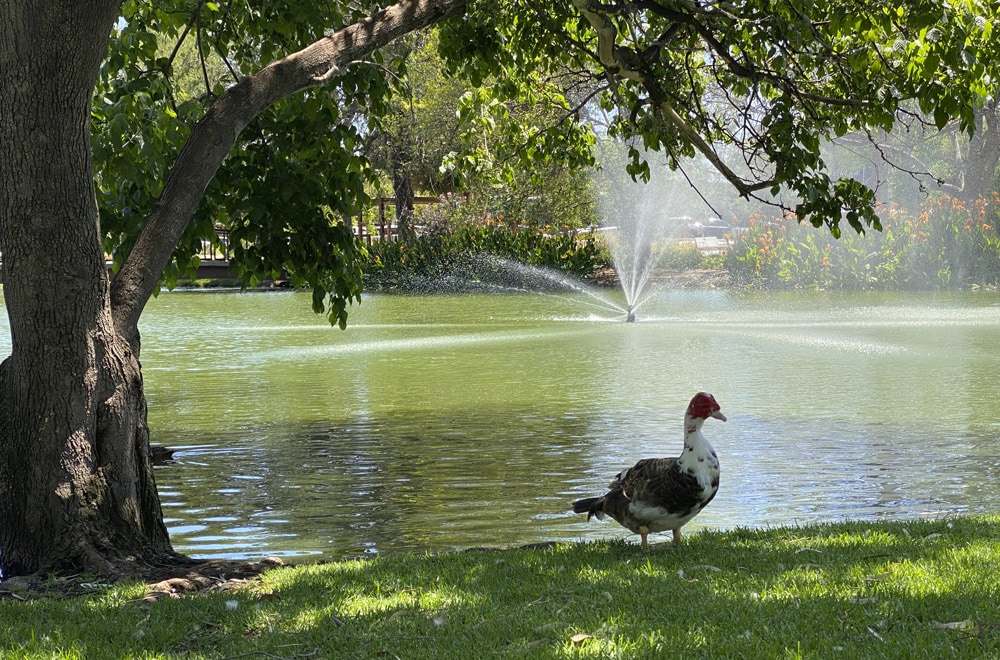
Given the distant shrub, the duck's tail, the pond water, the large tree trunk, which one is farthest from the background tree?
the distant shrub

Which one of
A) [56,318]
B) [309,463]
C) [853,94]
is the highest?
[853,94]

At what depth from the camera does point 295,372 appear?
675 inches

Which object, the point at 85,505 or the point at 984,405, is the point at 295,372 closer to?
the point at 984,405

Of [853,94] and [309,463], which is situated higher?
[853,94]

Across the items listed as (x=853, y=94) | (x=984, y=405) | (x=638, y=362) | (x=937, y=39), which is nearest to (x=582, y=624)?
(x=937, y=39)

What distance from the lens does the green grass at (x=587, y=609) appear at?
4477mm

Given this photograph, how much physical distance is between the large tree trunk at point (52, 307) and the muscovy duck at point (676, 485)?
107 inches

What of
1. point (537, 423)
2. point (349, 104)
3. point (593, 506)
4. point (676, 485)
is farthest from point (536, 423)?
point (676, 485)

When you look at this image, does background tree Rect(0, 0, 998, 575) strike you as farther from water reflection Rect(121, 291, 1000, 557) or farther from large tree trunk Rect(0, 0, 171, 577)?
water reflection Rect(121, 291, 1000, 557)

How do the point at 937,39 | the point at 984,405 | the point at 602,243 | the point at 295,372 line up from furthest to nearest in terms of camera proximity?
1. the point at 602,243
2. the point at 295,372
3. the point at 984,405
4. the point at 937,39

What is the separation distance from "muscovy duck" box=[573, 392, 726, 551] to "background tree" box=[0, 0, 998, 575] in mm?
2593

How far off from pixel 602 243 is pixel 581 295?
25.9ft

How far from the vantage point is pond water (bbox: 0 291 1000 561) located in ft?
28.0

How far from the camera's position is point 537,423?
1236cm
